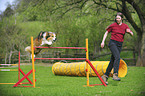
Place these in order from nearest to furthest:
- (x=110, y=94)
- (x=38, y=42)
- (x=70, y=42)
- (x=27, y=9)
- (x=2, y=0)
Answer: (x=2, y=0) → (x=110, y=94) → (x=38, y=42) → (x=27, y=9) → (x=70, y=42)

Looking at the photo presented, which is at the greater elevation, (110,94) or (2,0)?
(2,0)

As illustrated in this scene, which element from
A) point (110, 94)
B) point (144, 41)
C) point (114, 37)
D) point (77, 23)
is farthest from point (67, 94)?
point (77, 23)

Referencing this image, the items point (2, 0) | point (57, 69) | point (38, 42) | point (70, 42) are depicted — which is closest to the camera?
point (2, 0)

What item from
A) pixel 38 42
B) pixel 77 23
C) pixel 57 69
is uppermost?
pixel 77 23

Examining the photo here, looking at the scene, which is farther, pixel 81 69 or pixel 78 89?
pixel 81 69

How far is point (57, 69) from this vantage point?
360 inches

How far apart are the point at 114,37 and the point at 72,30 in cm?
1652

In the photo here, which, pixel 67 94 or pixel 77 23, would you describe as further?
pixel 77 23

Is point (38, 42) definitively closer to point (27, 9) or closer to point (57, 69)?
point (57, 69)

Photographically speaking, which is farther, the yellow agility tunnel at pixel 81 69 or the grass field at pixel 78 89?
the yellow agility tunnel at pixel 81 69

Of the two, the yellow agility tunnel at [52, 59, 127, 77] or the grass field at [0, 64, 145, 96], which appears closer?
the grass field at [0, 64, 145, 96]

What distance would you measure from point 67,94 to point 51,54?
758 inches

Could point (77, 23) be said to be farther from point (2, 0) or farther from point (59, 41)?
point (2, 0)

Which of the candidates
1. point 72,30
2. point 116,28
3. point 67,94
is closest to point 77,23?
point 72,30
